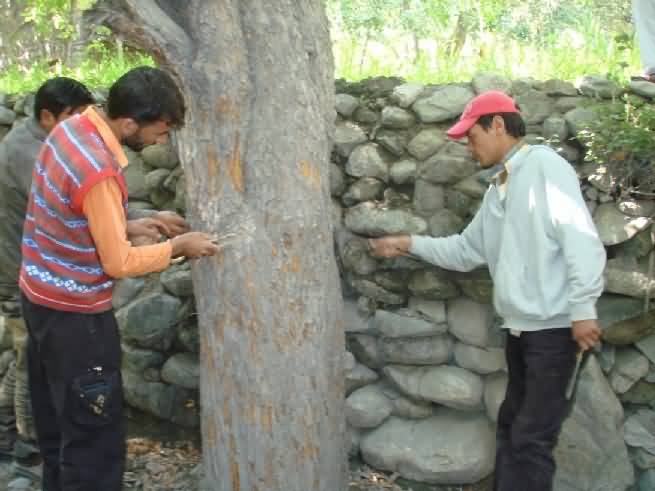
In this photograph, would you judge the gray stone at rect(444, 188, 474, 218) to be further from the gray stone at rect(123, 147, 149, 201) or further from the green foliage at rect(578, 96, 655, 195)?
the gray stone at rect(123, 147, 149, 201)

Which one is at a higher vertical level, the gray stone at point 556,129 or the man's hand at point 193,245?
the gray stone at point 556,129

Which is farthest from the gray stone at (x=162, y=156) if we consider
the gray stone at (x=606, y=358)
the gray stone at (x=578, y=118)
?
the gray stone at (x=606, y=358)

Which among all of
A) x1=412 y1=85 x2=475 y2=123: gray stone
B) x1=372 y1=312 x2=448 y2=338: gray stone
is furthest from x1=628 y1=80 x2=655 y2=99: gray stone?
x1=372 y1=312 x2=448 y2=338: gray stone

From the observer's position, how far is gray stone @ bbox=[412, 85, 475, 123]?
412cm

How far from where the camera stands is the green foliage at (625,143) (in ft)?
12.1

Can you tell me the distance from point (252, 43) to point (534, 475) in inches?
87.9

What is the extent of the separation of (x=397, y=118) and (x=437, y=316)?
1.14 m

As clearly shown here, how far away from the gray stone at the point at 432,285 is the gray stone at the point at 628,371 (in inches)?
36.3

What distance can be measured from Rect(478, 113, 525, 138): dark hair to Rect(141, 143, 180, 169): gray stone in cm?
212

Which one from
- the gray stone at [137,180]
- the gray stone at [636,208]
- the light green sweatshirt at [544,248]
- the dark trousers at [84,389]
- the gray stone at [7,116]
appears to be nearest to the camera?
the dark trousers at [84,389]

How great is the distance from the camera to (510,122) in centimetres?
333

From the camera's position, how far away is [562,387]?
3201 mm

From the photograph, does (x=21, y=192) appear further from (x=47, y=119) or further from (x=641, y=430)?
(x=641, y=430)

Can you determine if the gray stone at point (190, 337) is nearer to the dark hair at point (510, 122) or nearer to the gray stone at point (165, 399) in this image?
the gray stone at point (165, 399)
